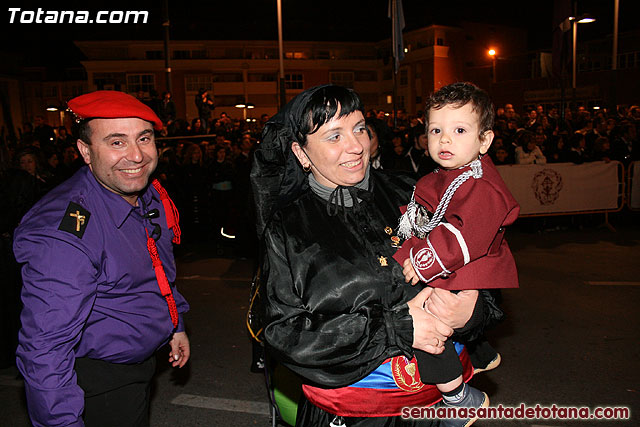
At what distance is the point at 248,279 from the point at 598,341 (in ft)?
16.5

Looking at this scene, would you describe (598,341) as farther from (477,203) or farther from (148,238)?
(148,238)

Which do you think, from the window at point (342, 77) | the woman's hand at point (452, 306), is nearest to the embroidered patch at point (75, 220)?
the woman's hand at point (452, 306)

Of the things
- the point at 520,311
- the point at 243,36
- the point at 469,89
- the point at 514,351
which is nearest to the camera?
the point at 469,89

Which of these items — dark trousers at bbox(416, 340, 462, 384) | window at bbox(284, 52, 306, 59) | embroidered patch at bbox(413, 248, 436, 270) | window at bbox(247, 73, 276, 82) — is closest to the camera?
embroidered patch at bbox(413, 248, 436, 270)

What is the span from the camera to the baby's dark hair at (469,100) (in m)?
2.34

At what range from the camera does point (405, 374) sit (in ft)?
7.43

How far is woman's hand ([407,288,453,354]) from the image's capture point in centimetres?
212

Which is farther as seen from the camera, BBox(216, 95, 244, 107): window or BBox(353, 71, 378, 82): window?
BBox(353, 71, 378, 82): window

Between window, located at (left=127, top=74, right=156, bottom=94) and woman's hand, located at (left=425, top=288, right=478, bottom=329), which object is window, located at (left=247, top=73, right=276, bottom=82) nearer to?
window, located at (left=127, top=74, right=156, bottom=94)

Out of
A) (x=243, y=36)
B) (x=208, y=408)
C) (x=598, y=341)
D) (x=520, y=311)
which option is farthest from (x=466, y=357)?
(x=243, y=36)

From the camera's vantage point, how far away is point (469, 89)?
235 centimetres

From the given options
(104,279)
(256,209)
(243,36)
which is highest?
(243,36)

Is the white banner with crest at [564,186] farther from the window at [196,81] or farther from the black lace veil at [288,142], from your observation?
the window at [196,81]

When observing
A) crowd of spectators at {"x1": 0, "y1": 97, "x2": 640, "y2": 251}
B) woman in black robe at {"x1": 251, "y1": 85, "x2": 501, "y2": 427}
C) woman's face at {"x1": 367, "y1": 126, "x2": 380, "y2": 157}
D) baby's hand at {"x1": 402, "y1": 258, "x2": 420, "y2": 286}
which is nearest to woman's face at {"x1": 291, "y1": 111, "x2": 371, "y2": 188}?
woman in black robe at {"x1": 251, "y1": 85, "x2": 501, "y2": 427}
